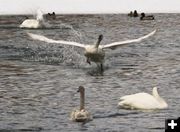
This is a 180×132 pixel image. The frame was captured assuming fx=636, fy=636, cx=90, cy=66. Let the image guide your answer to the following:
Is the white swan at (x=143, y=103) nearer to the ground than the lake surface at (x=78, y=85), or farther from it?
farther from it

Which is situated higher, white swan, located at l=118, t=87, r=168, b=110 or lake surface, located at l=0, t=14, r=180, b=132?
white swan, located at l=118, t=87, r=168, b=110

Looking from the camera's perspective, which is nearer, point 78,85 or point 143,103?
point 143,103

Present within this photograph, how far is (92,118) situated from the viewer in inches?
824

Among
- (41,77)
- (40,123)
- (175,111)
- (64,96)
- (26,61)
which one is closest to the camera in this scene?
(40,123)

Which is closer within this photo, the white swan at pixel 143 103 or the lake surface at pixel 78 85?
the lake surface at pixel 78 85

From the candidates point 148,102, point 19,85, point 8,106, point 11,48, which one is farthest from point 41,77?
point 11,48

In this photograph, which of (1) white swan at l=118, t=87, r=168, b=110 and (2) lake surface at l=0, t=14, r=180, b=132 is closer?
(2) lake surface at l=0, t=14, r=180, b=132

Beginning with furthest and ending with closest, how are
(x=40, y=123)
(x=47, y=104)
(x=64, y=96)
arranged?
(x=64, y=96)
(x=47, y=104)
(x=40, y=123)

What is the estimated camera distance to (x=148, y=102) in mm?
22281

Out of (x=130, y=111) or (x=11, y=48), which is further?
(x=11, y=48)

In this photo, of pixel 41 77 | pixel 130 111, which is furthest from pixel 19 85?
pixel 130 111

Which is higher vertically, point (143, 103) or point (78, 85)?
point (143, 103)

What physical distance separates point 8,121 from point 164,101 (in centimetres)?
582

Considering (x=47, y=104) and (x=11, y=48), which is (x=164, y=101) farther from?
(x=11, y=48)
